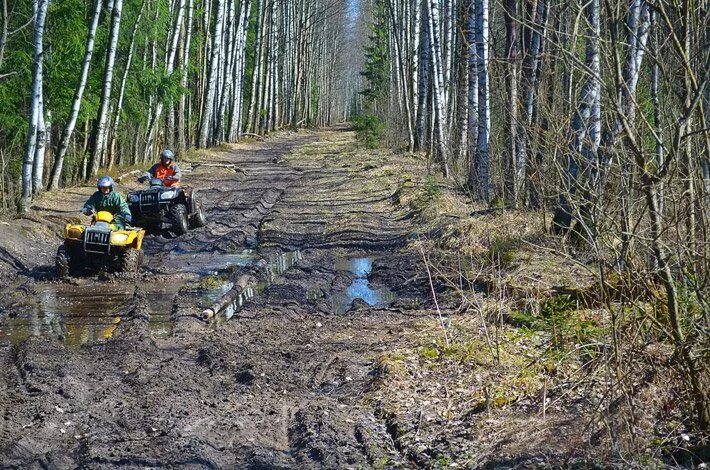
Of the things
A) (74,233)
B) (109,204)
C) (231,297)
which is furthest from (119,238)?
(231,297)

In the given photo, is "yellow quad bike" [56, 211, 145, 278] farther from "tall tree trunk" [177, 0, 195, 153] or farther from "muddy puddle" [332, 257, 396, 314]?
"tall tree trunk" [177, 0, 195, 153]

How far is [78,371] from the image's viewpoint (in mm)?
6973

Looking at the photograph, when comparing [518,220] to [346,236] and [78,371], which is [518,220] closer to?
[346,236]

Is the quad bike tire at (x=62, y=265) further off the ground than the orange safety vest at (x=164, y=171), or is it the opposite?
the orange safety vest at (x=164, y=171)

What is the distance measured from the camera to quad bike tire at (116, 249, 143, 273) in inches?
457

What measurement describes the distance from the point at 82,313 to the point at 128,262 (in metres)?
2.08

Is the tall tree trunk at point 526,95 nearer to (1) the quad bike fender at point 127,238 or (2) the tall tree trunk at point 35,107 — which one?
(1) the quad bike fender at point 127,238

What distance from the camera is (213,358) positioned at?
7.39 meters

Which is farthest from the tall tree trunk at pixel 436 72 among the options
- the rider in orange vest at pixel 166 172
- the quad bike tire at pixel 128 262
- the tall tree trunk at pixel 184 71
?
the quad bike tire at pixel 128 262

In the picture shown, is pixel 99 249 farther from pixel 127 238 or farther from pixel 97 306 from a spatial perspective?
pixel 97 306

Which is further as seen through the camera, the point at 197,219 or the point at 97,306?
the point at 197,219

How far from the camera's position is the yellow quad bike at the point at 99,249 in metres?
11.4

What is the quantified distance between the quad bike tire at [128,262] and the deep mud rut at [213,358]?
179 mm

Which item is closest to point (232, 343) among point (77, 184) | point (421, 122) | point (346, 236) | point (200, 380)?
point (200, 380)
